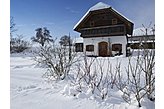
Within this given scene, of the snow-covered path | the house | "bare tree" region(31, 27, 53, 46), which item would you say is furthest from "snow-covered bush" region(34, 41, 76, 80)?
the house

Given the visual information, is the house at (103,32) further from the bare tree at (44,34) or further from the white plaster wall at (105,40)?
the bare tree at (44,34)

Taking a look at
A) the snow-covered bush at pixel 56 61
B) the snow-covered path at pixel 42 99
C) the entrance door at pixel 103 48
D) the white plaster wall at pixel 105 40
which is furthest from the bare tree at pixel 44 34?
the entrance door at pixel 103 48

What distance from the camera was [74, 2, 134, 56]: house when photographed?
6.02 meters

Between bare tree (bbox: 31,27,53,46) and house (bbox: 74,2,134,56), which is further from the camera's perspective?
house (bbox: 74,2,134,56)

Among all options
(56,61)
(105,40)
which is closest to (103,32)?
(105,40)

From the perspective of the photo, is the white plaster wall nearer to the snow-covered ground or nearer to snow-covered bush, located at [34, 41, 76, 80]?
snow-covered bush, located at [34, 41, 76, 80]

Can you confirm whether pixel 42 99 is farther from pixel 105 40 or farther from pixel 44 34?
pixel 105 40

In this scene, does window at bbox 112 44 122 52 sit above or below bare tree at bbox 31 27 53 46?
below

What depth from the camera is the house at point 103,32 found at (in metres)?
6.02

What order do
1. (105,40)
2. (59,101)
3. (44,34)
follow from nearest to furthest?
(59,101), (44,34), (105,40)

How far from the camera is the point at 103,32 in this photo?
634 cm

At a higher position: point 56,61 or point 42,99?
point 56,61

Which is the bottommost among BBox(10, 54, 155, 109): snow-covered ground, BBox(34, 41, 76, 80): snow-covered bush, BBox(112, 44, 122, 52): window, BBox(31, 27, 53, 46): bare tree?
BBox(10, 54, 155, 109): snow-covered ground
